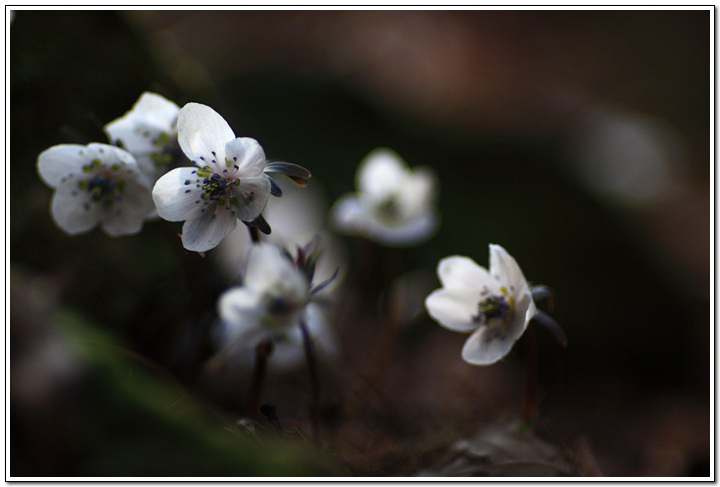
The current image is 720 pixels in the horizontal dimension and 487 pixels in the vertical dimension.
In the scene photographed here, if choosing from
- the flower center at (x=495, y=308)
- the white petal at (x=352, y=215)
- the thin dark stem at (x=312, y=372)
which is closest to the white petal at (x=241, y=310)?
the thin dark stem at (x=312, y=372)

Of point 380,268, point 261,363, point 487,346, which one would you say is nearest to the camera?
point 487,346

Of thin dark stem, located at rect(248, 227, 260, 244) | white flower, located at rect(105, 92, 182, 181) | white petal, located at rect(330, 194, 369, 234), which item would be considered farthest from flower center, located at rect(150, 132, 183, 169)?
white petal, located at rect(330, 194, 369, 234)

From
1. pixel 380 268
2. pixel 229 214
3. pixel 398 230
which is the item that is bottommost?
pixel 380 268

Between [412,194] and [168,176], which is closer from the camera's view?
[168,176]

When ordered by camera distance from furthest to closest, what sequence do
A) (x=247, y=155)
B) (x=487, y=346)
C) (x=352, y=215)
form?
(x=352, y=215), (x=487, y=346), (x=247, y=155)

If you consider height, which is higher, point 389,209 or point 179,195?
point 179,195

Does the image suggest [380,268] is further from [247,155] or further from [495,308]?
[247,155]

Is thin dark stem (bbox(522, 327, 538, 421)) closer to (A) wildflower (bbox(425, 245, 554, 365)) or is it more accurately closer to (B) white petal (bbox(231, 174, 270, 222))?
(A) wildflower (bbox(425, 245, 554, 365))

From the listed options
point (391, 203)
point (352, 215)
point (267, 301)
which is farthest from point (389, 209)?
point (267, 301)
